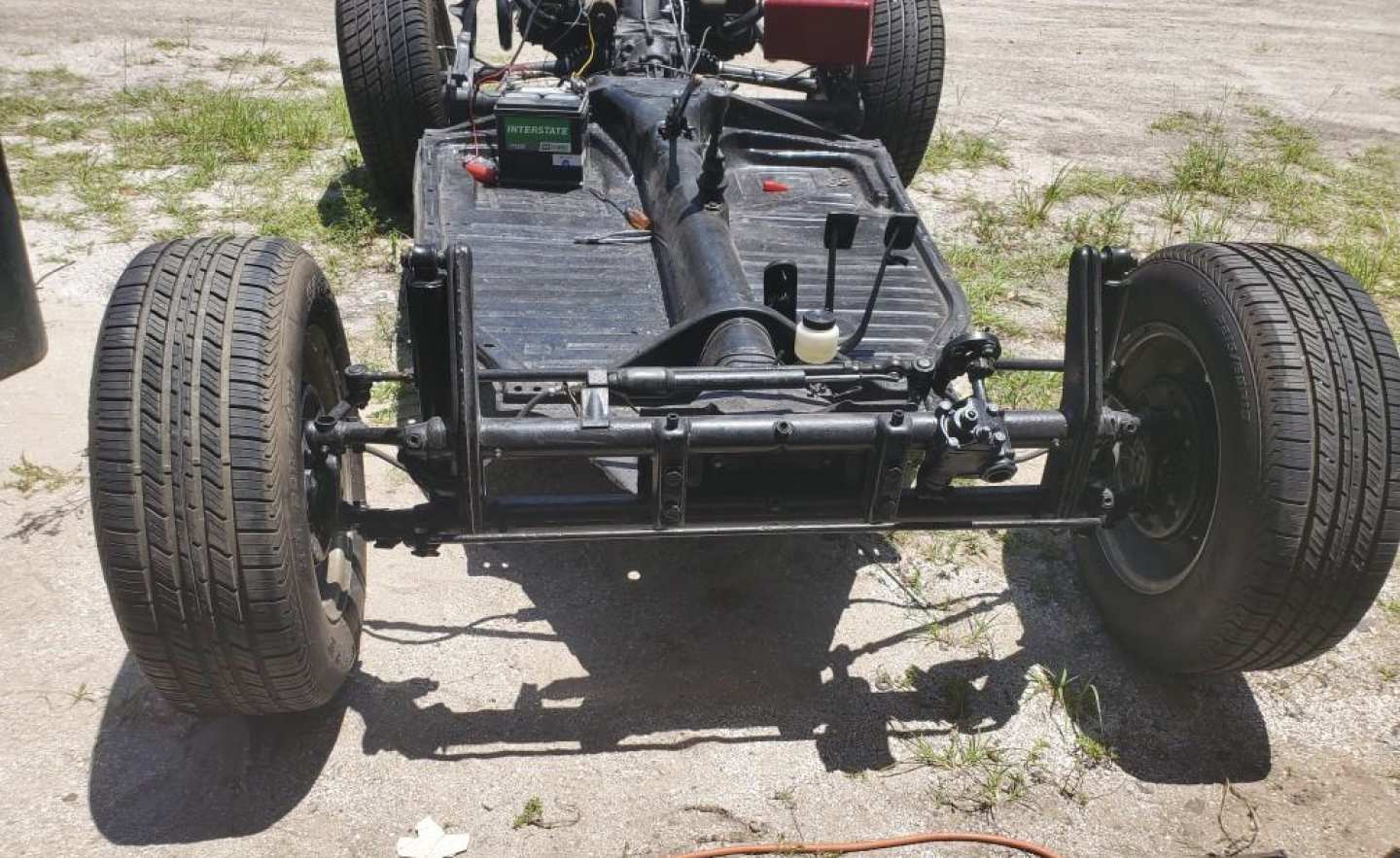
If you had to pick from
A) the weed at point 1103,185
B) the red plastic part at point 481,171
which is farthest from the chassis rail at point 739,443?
the weed at point 1103,185

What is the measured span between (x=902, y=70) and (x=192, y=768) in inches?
182

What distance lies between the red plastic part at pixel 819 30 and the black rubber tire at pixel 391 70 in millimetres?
1711

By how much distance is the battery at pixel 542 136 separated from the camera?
469cm

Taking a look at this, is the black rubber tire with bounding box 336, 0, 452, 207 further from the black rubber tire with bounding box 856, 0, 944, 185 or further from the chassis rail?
the chassis rail

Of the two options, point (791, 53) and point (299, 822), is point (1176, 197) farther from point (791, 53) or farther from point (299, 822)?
point (299, 822)

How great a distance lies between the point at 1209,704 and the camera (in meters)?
3.33

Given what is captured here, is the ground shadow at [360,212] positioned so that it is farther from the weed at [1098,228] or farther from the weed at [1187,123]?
the weed at [1187,123]

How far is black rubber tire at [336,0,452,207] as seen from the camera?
5613 millimetres

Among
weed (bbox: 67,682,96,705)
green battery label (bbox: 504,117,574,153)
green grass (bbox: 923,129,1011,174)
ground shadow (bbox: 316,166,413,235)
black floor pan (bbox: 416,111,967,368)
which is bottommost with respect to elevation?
weed (bbox: 67,682,96,705)

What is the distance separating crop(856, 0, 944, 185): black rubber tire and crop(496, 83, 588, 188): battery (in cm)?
172

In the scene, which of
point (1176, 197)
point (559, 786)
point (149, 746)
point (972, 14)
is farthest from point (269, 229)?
point (972, 14)

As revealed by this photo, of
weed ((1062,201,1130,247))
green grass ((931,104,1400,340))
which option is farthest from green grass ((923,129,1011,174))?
weed ((1062,201,1130,247))

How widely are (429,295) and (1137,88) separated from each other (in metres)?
8.51

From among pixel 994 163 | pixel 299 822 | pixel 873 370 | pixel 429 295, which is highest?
pixel 429 295
